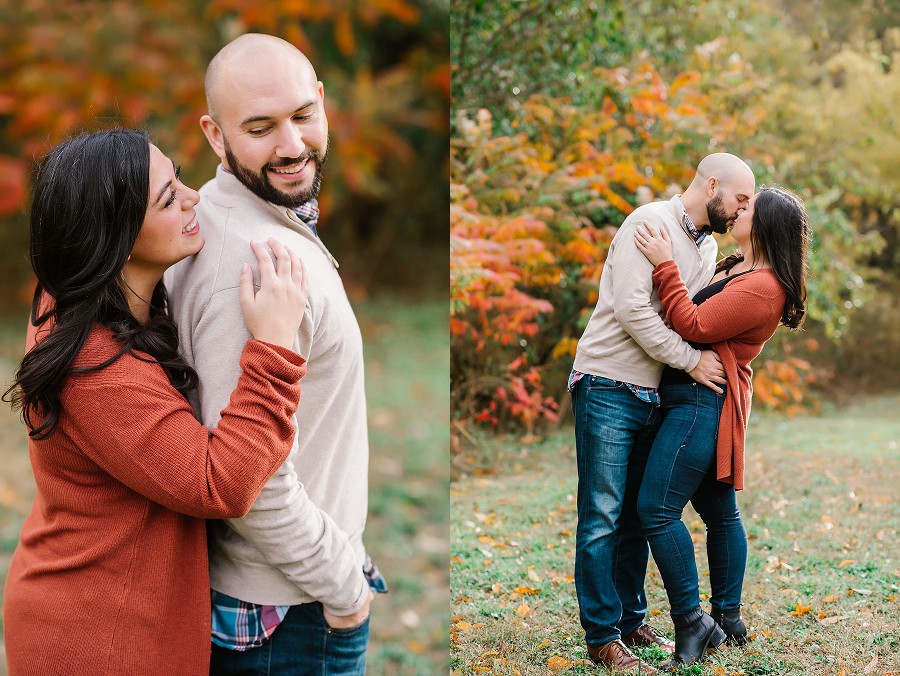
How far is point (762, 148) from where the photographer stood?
2.66 metres

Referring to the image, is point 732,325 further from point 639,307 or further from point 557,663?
point 557,663

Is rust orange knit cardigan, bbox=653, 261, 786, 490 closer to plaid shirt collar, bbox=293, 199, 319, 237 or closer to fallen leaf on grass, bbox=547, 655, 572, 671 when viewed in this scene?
fallen leaf on grass, bbox=547, 655, 572, 671

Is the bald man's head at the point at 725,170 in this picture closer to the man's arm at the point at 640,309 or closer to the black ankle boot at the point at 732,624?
the man's arm at the point at 640,309

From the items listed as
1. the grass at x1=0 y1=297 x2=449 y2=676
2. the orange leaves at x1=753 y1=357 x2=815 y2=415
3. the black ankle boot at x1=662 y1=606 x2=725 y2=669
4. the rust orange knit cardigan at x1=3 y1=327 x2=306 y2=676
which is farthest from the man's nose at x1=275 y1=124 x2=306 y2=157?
the grass at x1=0 y1=297 x2=449 y2=676

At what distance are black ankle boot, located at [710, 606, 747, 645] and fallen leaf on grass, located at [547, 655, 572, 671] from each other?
1.34 feet

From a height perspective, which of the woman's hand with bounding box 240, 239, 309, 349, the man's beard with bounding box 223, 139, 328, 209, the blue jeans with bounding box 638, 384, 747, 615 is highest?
the man's beard with bounding box 223, 139, 328, 209

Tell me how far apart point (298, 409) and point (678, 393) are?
0.92 m

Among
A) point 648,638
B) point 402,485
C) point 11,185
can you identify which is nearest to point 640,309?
point 648,638

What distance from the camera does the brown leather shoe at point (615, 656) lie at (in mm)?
2387

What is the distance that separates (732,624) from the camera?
2334mm

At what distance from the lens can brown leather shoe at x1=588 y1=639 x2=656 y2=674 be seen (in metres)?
2.39

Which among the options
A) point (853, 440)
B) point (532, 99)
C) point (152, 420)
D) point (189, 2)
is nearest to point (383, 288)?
point (189, 2)

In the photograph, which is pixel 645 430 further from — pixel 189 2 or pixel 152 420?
pixel 189 2

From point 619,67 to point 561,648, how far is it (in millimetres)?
1823
